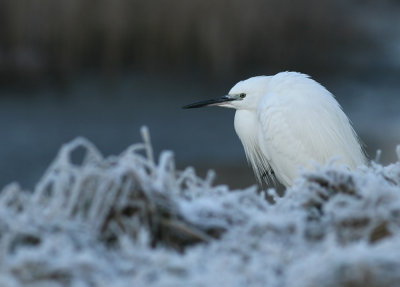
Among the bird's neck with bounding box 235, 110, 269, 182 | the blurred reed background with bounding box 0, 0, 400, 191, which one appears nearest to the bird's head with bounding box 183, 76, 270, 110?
the bird's neck with bounding box 235, 110, 269, 182

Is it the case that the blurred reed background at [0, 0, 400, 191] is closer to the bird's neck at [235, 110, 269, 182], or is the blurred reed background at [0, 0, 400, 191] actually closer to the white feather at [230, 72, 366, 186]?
the bird's neck at [235, 110, 269, 182]

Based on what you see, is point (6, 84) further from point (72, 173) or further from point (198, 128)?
point (72, 173)

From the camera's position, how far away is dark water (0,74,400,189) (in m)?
6.91

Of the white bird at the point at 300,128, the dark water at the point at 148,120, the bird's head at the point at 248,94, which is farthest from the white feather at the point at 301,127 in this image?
the dark water at the point at 148,120

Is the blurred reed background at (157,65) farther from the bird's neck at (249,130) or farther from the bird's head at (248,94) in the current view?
the bird's head at (248,94)

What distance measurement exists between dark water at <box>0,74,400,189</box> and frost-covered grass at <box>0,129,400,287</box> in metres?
5.18

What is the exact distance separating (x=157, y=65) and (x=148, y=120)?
1215 millimetres

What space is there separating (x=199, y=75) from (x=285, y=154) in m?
5.66

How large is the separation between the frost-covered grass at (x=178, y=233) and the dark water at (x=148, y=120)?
518 centimetres

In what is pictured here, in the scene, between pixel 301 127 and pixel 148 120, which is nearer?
pixel 301 127

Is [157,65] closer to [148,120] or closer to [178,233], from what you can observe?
[148,120]

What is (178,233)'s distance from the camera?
1.17 meters

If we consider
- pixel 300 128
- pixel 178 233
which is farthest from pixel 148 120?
pixel 178 233

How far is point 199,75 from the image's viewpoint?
28.4 ft
